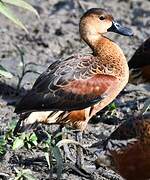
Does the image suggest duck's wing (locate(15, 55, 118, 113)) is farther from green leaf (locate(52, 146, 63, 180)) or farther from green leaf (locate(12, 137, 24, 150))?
green leaf (locate(52, 146, 63, 180))

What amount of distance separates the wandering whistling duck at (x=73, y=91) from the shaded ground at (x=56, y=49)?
1.25ft

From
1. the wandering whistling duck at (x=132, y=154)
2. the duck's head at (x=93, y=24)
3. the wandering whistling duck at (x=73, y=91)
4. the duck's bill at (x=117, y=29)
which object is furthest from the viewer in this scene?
the duck's bill at (x=117, y=29)

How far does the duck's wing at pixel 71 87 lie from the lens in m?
7.91

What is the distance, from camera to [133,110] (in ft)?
31.1

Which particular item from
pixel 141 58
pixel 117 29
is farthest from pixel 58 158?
pixel 141 58

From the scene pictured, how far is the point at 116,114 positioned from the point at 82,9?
422cm

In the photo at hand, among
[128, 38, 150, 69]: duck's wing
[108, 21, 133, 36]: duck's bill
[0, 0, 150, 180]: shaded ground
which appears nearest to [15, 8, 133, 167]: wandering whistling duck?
[0, 0, 150, 180]: shaded ground

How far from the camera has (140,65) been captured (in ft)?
34.1

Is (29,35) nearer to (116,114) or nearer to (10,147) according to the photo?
(116,114)

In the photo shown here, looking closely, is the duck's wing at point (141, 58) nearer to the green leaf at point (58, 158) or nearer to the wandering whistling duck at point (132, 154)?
the wandering whistling duck at point (132, 154)

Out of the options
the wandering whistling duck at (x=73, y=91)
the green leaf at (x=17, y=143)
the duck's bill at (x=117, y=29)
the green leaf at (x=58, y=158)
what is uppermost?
the duck's bill at (x=117, y=29)

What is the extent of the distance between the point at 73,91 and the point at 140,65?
2.53 m

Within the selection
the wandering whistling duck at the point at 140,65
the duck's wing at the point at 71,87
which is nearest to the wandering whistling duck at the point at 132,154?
the duck's wing at the point at 71,87

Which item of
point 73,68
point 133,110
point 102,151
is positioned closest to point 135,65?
point 133,110
